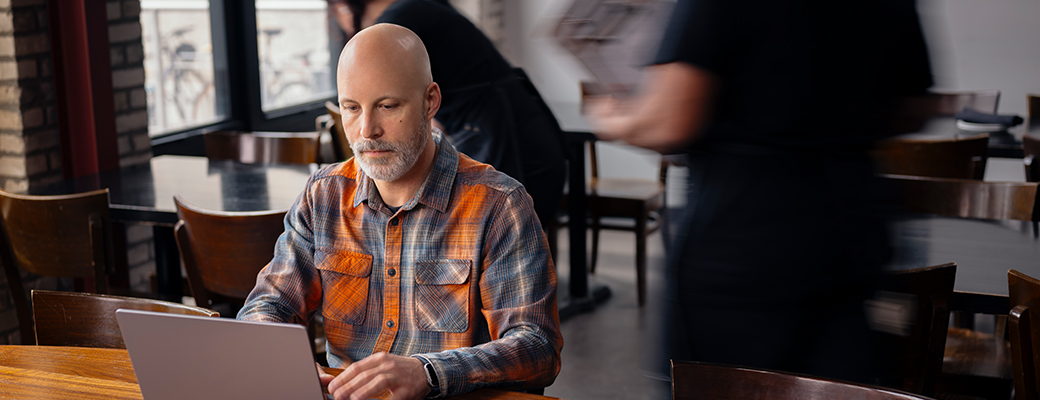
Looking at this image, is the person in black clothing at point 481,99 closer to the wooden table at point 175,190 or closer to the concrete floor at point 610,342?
the concrete floor at point 610,342

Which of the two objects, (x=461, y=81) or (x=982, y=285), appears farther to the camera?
(x=461, y=81)

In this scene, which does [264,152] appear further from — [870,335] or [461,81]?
[870,335]

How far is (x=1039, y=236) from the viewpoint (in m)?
2.16

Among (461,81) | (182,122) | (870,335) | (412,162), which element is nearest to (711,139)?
(870,335)

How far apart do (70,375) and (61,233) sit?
4.11 feet

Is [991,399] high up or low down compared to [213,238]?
down

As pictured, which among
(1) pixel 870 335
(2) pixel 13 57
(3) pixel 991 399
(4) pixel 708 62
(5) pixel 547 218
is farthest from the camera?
(2) pixel 13 57

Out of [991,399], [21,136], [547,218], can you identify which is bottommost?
[991,399]

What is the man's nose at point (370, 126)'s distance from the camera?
1.44 meters

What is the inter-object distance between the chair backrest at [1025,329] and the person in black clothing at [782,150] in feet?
1.49

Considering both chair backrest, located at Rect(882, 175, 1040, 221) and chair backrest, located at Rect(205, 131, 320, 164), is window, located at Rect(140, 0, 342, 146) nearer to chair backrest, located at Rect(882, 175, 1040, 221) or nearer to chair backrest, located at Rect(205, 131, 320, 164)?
chair backrest, located at Rect(205, 131, 320, 164)

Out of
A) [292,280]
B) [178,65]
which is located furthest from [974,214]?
[178,65]

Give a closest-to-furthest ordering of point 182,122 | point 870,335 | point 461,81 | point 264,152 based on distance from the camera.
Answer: point 870,335 < point 461,81 < point 264,152 < point 182,122

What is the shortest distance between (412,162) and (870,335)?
0.76 m
